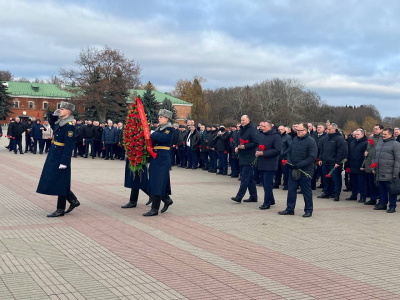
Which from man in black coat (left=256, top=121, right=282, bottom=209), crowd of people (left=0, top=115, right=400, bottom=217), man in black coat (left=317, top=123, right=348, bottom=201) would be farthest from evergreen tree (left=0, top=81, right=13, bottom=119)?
man in black coat (left=256, top=121, right=282, bottom=209)

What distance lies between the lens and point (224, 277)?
19.8ft

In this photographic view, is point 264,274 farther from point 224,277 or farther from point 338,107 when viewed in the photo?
point 338,107

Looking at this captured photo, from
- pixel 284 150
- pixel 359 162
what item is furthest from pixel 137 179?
pixel 284 150

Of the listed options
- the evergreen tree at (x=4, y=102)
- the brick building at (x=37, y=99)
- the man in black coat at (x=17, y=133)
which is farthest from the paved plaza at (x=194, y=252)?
the brick building at (x=37, y=99)

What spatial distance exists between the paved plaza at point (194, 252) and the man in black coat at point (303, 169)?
414mm

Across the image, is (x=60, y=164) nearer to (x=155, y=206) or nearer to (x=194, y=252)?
(x=155, y=206)

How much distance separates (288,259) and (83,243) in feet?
9.96

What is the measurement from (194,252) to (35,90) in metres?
102

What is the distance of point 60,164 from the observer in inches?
372

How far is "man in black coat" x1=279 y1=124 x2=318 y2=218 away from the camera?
10562mm

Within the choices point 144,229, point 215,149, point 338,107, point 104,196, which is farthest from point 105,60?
point 338,107

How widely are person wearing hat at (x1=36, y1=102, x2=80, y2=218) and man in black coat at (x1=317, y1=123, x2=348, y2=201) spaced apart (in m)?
7.30

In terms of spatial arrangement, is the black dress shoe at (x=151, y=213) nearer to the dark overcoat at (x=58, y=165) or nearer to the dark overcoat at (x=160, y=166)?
the dark overcoat at (x=160, y=166)

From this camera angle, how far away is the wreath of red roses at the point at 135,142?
33.8 feet
